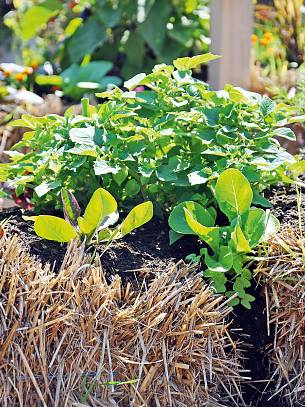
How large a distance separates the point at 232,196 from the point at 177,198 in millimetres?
240

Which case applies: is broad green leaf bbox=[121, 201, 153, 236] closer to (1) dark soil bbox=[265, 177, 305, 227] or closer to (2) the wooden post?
Answer: (1) dark soil bbox=[265, 177, 305, 227]

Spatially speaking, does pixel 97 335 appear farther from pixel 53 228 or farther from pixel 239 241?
pixel 239 241

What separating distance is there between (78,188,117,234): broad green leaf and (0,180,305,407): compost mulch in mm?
57

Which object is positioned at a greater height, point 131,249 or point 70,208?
point 70,208

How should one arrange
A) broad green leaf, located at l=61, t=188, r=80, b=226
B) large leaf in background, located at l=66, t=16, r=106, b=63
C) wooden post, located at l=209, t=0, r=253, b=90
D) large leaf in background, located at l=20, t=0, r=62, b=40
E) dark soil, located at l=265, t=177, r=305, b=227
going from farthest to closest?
large leaf in background, located at l=20, t=0, r=62, b=40 < large leaf in background, located at l=66, t=16, r=106, b=63 < wooden post, located at l=209, t=0, r=253, b=90 < dark soil, located at l=265, t=177, r=305, b=227 < broad green leaf, located at l=61, t=188, r=80, b=226

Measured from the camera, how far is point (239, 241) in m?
1.56

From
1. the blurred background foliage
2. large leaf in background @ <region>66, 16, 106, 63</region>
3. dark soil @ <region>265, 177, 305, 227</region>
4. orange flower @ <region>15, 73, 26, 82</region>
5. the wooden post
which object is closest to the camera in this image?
dark soil @ <region>265, 177, 305, 227</region>

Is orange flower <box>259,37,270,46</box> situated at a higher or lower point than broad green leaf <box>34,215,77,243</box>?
lower

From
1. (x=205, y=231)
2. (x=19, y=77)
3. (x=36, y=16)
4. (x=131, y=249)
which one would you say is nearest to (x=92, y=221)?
(x=131, y=249)

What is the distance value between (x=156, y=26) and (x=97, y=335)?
2.87 meters

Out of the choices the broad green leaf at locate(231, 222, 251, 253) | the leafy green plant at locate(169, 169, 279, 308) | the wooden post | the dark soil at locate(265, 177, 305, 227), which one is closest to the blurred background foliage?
the wooden post

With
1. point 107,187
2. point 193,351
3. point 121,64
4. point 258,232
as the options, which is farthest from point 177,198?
point 121,64

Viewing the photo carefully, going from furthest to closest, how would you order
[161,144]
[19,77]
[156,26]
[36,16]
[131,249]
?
[36,16] < [156,26] < [19,77] < [161,144] < [131,249]

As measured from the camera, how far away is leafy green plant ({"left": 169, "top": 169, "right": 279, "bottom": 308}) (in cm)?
158
